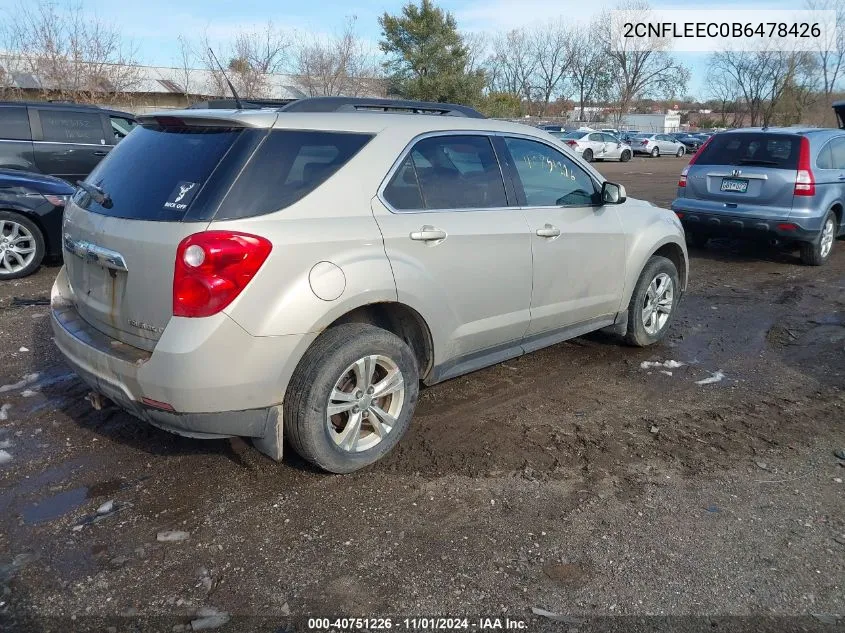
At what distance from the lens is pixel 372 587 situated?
276 cm

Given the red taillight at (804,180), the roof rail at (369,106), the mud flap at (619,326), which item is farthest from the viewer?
the red taillight at (804,180)

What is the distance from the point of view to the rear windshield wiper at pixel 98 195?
3.44 meters

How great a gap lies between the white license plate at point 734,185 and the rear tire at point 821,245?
1.00 metres

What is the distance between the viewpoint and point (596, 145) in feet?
102

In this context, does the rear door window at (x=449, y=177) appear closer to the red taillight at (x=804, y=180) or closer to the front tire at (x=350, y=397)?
the front tire at (x=350, y=397)

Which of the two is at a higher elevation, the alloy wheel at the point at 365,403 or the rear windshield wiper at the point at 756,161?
the rear windshield wiper at the point at 756,161

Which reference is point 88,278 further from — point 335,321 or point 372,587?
point 372,587

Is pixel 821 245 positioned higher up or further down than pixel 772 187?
further down

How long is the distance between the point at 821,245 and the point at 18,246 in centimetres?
917

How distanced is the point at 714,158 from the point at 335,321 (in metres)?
7.06

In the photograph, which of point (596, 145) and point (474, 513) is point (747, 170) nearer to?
point (474, 513)

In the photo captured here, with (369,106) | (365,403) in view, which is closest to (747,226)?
(369,106)

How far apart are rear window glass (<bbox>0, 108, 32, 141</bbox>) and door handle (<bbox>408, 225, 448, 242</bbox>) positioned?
8.98 m

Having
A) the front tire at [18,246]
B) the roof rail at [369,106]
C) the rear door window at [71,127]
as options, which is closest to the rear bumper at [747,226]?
the roof rail at [369,106]
